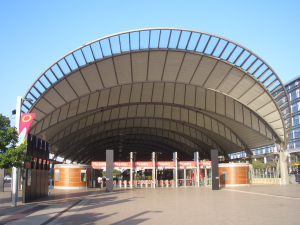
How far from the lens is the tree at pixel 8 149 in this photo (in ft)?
61.0

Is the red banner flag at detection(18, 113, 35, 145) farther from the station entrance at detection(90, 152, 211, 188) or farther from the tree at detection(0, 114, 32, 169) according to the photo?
the station entrance at detection(90, 152, 211, 188)

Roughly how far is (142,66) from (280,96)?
64.7ft

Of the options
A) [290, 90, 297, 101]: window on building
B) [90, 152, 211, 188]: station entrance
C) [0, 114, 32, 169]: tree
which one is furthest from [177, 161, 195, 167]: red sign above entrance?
[290, 90, 297, 101]: window on building

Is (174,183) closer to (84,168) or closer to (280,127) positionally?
(84,168)

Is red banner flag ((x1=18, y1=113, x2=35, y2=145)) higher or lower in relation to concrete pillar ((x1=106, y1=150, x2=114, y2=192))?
higher

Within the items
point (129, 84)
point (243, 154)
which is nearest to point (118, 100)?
point (129, 84)

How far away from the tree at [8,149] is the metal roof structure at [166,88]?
54.0 feet

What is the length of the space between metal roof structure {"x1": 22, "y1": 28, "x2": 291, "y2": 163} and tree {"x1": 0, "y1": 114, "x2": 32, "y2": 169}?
1646 centimetres

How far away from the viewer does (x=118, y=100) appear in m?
46.8

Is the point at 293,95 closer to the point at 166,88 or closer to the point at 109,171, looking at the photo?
the point at 166,88

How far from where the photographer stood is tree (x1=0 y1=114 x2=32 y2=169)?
1858 centimetres

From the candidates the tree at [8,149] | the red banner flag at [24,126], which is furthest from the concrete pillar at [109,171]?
the tree at [8,149]

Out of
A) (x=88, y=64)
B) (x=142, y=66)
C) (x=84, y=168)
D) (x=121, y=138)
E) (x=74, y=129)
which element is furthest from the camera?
(x=121, y=138)

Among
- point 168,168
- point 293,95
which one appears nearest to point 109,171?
point 168,168
